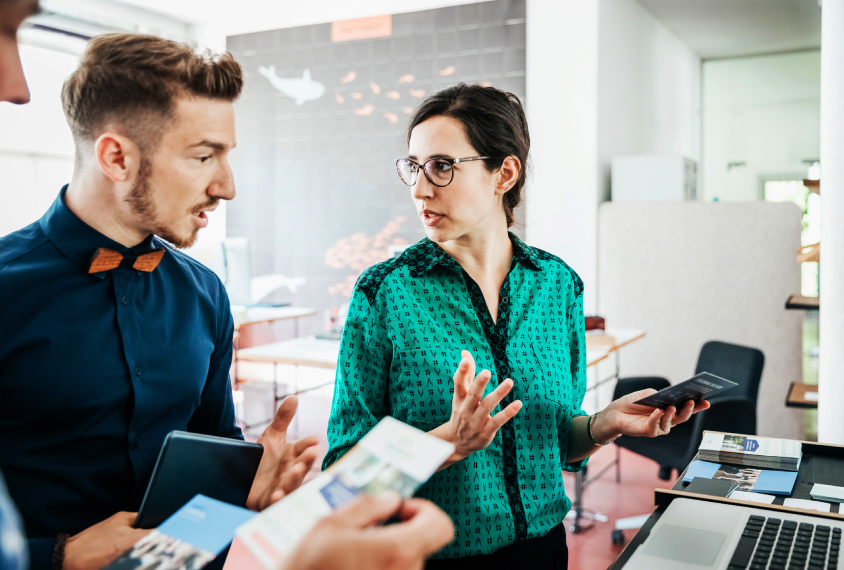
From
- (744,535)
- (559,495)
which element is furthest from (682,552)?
(559,495)

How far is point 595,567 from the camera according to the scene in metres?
3.00

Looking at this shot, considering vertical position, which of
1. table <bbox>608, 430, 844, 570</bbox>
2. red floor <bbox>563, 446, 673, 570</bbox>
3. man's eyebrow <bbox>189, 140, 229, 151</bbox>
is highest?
man's eyebrow <bbox>189, 140, 229, 151</bbox>

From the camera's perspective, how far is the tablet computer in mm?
1032

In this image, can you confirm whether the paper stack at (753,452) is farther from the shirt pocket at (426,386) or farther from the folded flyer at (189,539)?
the folded flyer at (189,539)

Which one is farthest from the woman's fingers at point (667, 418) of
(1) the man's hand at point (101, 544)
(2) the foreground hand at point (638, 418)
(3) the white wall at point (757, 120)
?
(3) the white wall at point (757, 120)

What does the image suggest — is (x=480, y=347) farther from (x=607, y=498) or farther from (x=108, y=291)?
(x=607, y=498)

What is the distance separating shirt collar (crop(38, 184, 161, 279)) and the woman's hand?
0.66m

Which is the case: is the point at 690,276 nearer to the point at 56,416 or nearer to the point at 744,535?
the point at 744,535

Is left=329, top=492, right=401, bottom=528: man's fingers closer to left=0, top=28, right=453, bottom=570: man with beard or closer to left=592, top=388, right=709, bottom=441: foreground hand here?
left=0, top=28, right=453, bottom=570: man with beard

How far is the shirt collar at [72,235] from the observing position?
1.17 metres

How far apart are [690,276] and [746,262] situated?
15.7 inches

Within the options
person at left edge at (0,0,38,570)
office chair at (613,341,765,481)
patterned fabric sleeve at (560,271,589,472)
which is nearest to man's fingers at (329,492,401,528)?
person at left edge at (0,0,38,570)

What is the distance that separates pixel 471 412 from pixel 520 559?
1.43 ft

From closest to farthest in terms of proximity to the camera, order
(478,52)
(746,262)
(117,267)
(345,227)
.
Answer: (117,267)
(746,262)
(478,52)
(345,227)
